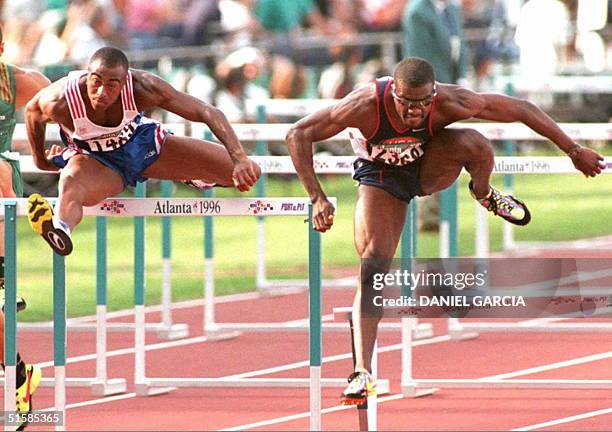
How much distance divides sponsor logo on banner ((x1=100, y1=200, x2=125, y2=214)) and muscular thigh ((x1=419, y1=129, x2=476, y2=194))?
1.77 meters

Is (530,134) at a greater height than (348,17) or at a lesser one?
lesser

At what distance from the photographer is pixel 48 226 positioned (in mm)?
8430

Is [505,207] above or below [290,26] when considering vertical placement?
below

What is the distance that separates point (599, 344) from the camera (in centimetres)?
1214

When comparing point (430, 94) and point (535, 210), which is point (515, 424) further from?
point (535, 210)

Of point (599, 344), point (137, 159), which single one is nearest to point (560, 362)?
point (599, 344)

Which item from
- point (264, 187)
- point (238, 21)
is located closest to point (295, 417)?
point (264, 187)

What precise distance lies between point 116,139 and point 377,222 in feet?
4.73

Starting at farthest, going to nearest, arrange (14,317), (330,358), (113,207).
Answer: (330,358) < (113,207) < (14,317)

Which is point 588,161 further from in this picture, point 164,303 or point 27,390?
point 164,303

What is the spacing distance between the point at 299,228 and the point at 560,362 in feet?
25.3

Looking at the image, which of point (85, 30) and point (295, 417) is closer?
point (295, 417)

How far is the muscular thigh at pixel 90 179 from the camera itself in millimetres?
8773

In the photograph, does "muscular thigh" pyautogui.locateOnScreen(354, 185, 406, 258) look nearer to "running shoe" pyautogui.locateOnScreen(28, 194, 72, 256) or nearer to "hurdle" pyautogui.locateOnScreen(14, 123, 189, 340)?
"running shoe" pyautogui.locateOnScreen(28, 194, 72, 256)
